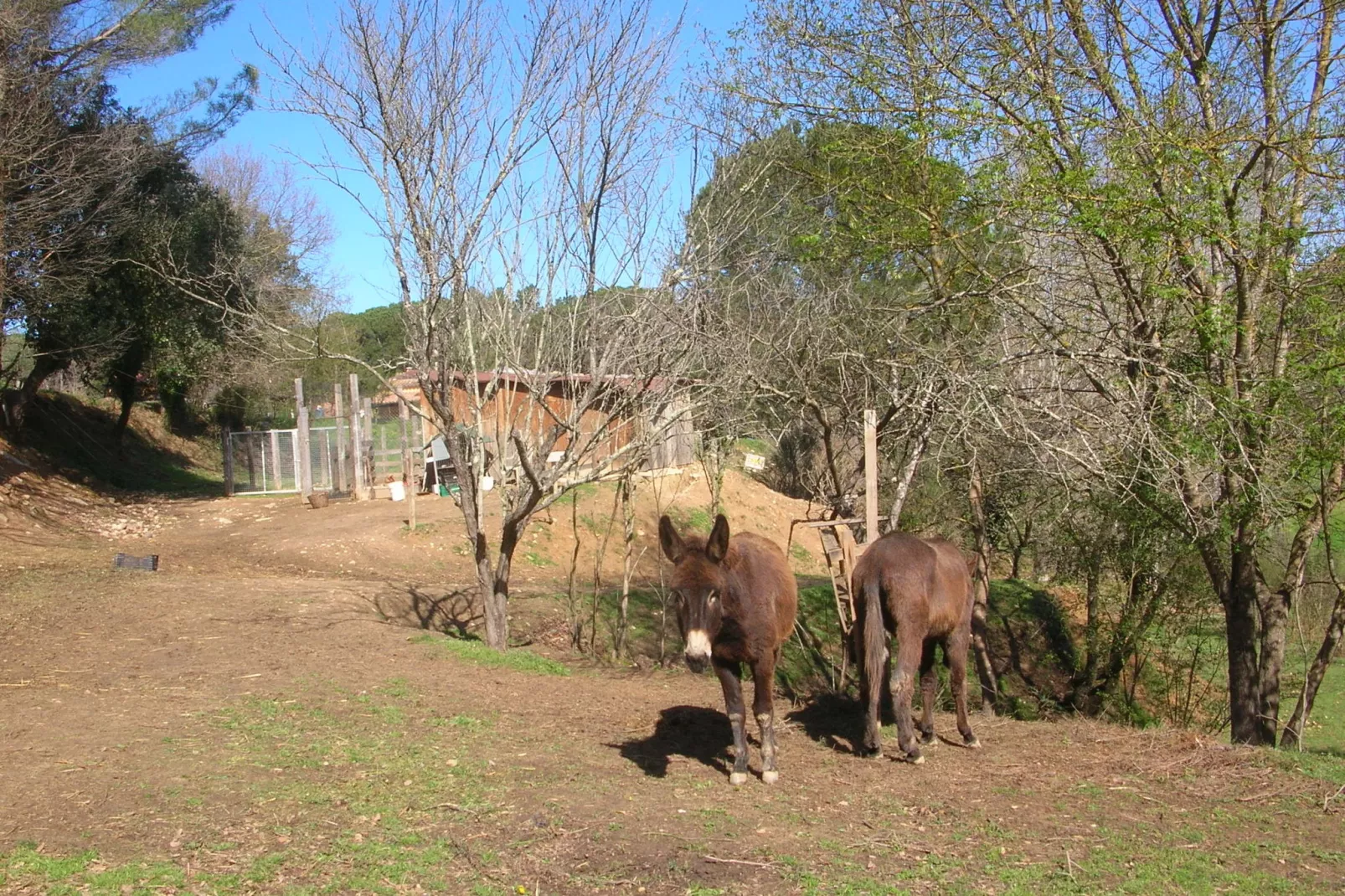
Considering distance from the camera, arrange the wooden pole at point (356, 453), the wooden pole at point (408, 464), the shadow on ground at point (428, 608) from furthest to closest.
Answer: the wooden pole at point (356, 453) → the wooden pole at point (408, 464) → the shadow on ground at point (428, 608)

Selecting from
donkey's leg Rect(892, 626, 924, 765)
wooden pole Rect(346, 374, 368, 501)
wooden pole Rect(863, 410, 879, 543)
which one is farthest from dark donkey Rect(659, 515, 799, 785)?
wooden pole Rect(346, 374, 368, 501)

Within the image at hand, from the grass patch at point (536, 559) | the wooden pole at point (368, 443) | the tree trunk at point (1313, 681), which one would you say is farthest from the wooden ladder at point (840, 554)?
the wooden pole at point (368, 443)

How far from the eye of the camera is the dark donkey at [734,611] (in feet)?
21.5

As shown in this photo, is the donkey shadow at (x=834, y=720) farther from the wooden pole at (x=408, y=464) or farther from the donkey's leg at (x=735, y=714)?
the wooden pole at (x=408, y=464)

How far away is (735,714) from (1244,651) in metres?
6.31

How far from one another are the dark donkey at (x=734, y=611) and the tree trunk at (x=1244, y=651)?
557 centimetres

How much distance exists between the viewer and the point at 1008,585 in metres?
17.5

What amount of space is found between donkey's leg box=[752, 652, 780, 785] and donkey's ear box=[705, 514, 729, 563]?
2.90 feet

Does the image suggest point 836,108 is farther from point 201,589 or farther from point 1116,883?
point 201,589

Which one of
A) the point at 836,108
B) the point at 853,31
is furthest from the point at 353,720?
the point at 853,31

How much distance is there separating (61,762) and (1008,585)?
47.3 ft

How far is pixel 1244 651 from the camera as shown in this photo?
10586mm

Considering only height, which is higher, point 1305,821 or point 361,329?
point 361,329

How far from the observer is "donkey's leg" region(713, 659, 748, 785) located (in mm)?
6992
